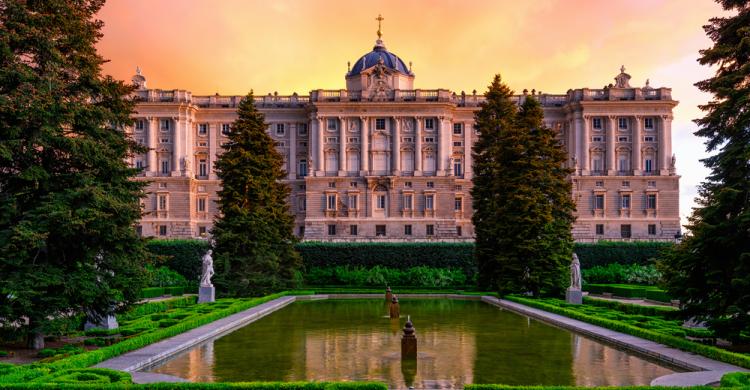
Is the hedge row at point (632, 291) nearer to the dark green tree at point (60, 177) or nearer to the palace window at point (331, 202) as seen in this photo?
the dark green tree at point (60, 177)

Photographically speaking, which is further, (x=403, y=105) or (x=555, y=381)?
(x=403, y=105)

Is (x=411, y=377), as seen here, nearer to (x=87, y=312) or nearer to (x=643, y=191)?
(x=87, y=312)

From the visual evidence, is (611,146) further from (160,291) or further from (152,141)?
(160,291)

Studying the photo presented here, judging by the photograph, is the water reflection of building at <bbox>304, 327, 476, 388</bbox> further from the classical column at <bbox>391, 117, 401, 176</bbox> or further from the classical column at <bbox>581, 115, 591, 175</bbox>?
the classical column at <bbox>581, 115, 591, 175</bbox>

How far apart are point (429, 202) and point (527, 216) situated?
134ft

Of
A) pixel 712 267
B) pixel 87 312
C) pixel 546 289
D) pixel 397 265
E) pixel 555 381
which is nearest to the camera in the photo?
pixel 555 381

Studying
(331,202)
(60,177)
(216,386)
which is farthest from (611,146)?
(216,386)

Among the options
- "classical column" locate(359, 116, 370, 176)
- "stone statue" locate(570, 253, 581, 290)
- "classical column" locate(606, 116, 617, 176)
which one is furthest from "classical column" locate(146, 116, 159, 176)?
"stone statue" locate(570, 253, 581, 290)

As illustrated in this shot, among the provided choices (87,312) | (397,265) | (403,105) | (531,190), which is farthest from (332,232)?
(87,312)

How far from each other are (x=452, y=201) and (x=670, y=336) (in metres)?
59.9

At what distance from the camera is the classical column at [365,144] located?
79.6 meters

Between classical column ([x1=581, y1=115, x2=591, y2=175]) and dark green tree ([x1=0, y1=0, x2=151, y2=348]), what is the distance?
227 feet

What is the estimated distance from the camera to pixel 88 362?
15219 millimetres

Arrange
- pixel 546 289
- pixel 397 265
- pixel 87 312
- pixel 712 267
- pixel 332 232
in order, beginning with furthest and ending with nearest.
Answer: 1. pixel 332 232
2. pixel 397 265
3. pixel 546 289
4. pixel 87 312
5. pixel 712 267
